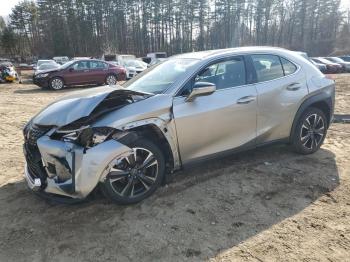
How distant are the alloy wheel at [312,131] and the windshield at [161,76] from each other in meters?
2.05

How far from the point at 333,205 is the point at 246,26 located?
232ft

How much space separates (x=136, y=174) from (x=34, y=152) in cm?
115

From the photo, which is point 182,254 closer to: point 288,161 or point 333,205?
point 333,205

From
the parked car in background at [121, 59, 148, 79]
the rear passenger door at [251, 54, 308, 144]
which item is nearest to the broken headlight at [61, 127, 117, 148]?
the rear passenger door at [251, 54, 308, 144]

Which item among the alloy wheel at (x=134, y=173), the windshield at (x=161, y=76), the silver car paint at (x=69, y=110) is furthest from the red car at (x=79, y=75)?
the alloy wheel at (x=134, y=173)

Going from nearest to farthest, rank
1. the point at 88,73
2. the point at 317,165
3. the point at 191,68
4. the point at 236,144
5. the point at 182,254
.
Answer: the point at 182,254, the point at 191,68, the point at 236,144, the point at 317,165, the point at 88,73

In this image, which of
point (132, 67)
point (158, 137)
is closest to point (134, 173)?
point (158, 137)

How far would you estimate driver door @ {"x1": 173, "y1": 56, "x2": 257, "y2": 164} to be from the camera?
3996mm

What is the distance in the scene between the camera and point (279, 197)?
395 centimetres

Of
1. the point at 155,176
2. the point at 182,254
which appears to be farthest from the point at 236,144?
the point at 182,254

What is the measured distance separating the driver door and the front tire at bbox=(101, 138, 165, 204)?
1.23 feet

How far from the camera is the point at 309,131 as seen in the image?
521 centimetres

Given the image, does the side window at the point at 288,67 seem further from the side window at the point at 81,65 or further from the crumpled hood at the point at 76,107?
the side window at the point at 81,65

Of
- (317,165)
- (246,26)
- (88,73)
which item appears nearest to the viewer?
(317,165)
